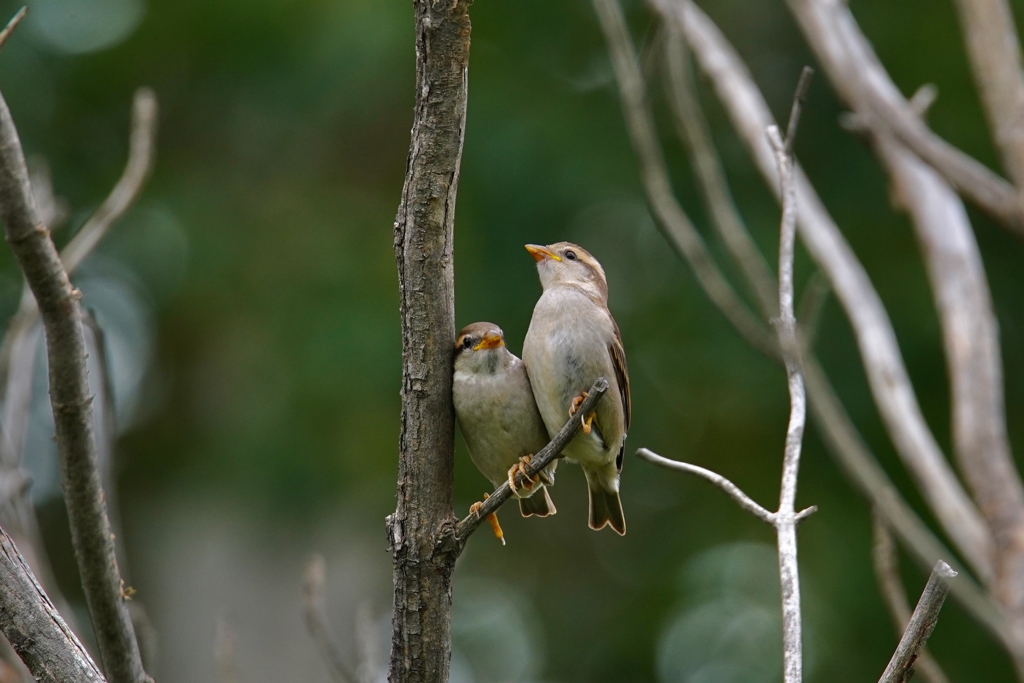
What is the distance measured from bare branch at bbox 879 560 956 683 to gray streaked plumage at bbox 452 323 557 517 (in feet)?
4.61

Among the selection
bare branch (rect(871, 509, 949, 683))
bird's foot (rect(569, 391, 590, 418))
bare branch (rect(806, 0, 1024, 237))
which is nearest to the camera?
bare branch (rect(871, 509, 949, 683))

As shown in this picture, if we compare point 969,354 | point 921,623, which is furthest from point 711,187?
point 921,623

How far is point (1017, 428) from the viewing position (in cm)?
790

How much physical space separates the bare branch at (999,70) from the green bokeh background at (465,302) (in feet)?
11.5

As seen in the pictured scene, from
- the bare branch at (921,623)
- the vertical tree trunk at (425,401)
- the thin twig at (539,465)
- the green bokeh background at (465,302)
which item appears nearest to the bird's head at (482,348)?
the vertical tree trunk at (425,401)

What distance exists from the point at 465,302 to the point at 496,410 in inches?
173

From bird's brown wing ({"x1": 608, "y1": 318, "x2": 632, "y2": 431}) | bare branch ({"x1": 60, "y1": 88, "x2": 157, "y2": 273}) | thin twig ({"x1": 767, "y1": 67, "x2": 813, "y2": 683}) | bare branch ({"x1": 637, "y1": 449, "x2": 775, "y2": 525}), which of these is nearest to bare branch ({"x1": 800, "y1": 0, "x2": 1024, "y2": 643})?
bird's brown wing ({"x1": 608, "y1": 318, "x2": 632, "y2": 431})

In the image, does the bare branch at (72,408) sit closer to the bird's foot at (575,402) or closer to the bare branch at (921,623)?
the bird's foot at (575,402)

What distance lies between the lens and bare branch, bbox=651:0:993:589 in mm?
3838

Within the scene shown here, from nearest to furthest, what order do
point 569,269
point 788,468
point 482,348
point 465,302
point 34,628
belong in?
point 34,628 < point 788,468 < point 482,348 < point 569,269 < point 465,302

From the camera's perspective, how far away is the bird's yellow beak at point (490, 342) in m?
3.62

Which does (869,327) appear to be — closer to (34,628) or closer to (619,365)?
(619,365)

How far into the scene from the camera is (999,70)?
3846 millimetres

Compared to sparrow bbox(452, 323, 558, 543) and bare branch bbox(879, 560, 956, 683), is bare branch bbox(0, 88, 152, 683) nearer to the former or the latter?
sparrow bbox(452, 323, 558, 543)
